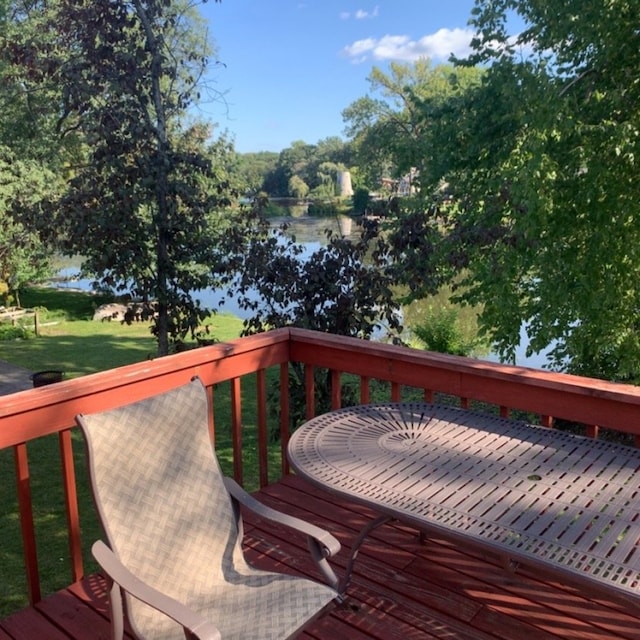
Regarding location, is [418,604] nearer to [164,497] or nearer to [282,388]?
[164,497]

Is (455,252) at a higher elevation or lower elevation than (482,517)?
higher

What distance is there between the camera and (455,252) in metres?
4.68

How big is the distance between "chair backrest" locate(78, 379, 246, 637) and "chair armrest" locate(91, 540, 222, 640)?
190 millimetres

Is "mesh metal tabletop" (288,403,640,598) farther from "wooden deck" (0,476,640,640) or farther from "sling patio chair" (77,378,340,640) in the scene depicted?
"wooden deck" (0,476,640,640)

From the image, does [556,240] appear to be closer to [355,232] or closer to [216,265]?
[355,232]

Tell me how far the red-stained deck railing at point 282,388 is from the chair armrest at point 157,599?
67 cm

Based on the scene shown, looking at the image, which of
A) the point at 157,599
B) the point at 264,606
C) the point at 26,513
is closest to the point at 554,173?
the point at 264,606

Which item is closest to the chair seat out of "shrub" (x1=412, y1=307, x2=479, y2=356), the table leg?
the table leg

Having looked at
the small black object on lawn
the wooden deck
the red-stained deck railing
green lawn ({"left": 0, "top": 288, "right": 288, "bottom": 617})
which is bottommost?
green lawn ({"left": 0, "top": 288, "right": 288, "bottom": 617})

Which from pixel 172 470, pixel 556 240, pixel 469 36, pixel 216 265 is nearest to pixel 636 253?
pixel 556 240

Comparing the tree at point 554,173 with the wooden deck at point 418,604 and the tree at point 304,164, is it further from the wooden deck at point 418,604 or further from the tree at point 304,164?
the wooden deck at point 418,604

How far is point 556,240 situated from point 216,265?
12.9 ft

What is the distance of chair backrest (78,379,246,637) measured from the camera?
1781 millimetres

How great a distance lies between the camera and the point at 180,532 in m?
1.93
